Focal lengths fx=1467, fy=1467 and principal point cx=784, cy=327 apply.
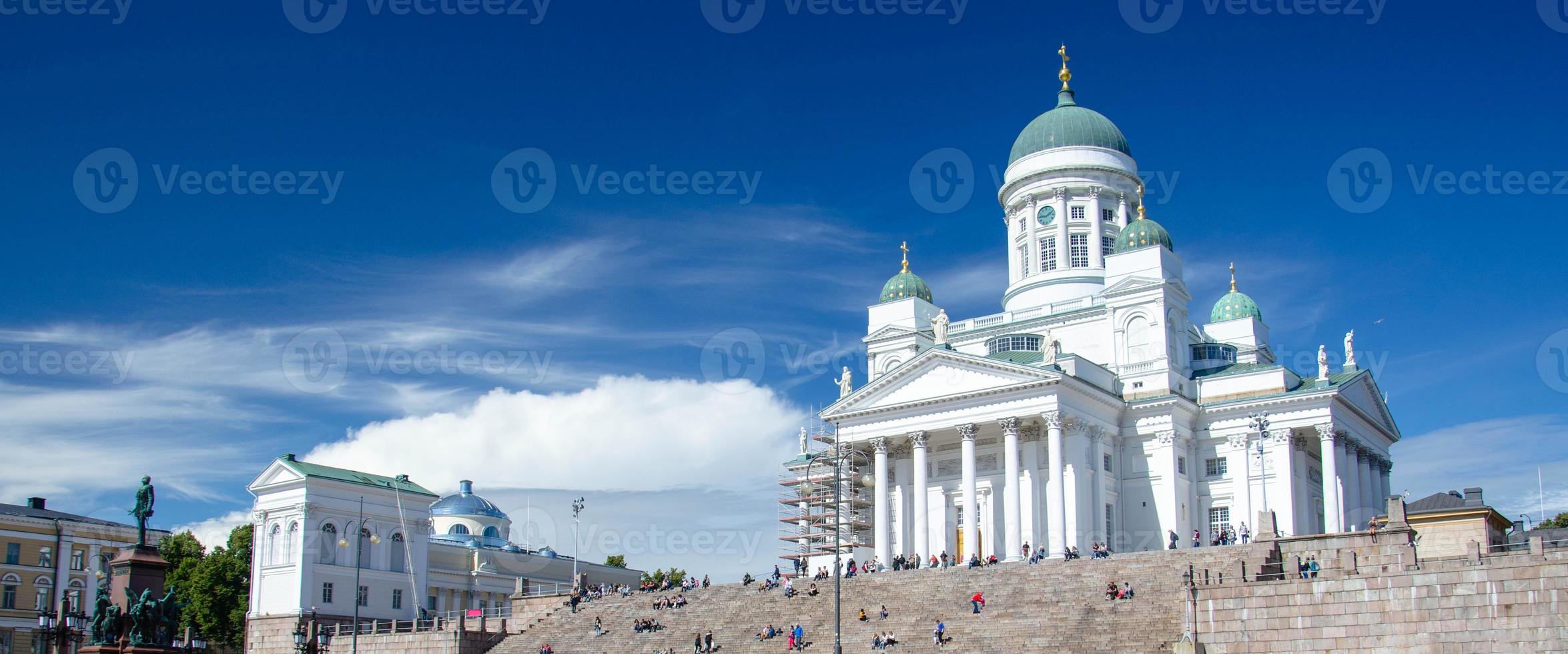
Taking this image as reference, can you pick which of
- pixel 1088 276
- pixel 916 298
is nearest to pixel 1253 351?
pixel 1088 276

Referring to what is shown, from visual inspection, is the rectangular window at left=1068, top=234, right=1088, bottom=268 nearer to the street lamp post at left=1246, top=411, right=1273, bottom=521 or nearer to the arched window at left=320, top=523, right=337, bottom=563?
the street lamp post at left=1246, top=411, right=1273, bottom=521

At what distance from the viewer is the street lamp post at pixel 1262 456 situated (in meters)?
58.5

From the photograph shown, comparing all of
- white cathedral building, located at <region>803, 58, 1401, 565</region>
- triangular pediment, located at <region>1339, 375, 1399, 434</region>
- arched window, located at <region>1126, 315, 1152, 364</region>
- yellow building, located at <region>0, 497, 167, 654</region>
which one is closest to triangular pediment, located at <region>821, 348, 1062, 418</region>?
white cathedral building, located at <region>803, 58, 1401, 565</region>

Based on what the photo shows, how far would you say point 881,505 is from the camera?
62906 millimetres

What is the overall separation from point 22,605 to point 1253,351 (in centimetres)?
6365

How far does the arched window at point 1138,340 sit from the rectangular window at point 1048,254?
9.19 m

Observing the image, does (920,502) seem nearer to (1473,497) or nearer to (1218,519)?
(1218,519)

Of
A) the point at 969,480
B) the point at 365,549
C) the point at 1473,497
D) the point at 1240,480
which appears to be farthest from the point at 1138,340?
the point at 365,549

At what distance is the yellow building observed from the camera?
75062mm

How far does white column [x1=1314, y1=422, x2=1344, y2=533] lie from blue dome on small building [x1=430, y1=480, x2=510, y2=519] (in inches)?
2219

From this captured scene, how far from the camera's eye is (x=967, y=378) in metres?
61.4

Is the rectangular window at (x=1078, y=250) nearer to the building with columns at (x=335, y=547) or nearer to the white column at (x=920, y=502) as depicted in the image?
the white column at (x=920, y=502)

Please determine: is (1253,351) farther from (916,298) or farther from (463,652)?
(463,652)

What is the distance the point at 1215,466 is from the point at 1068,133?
65.6ft
